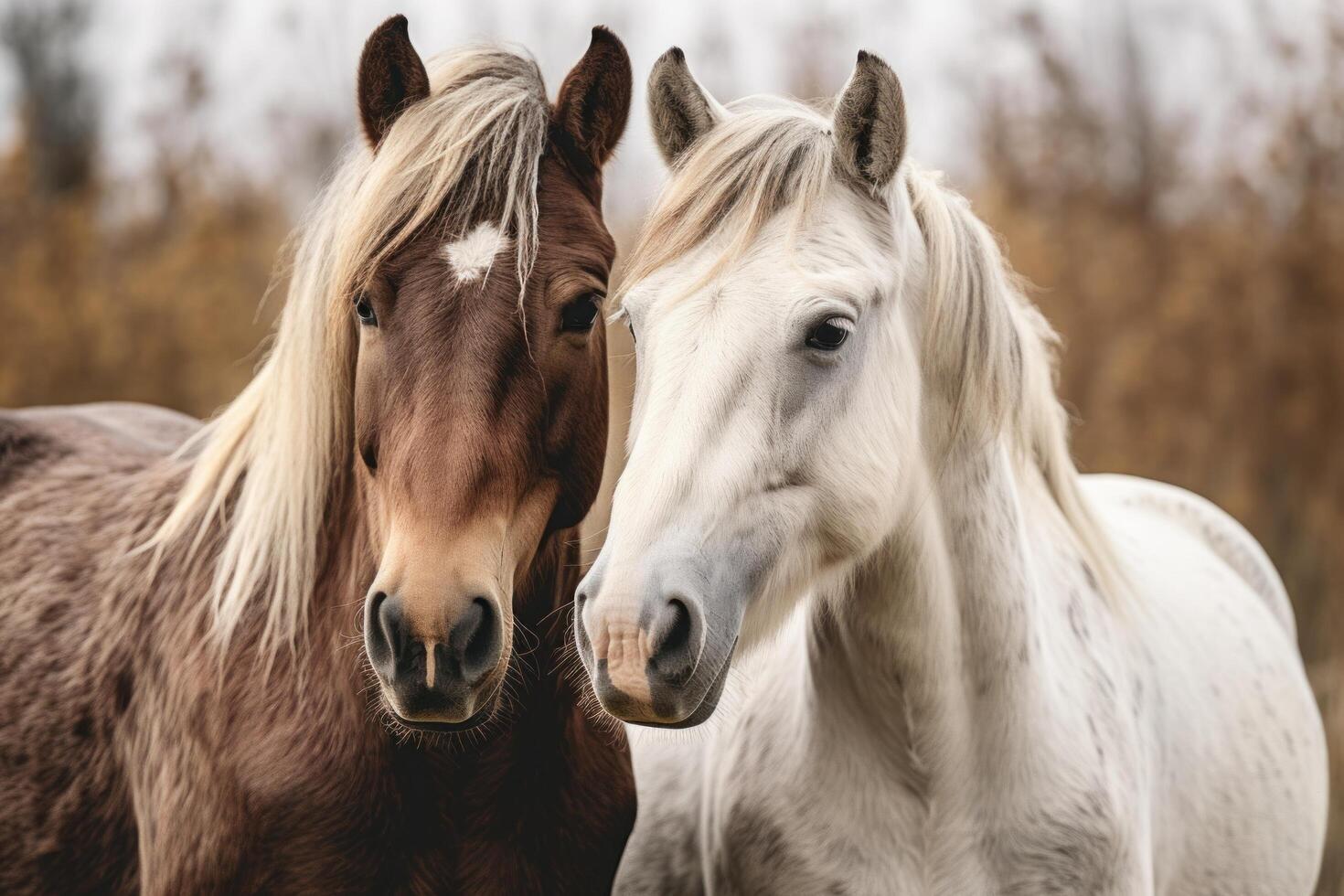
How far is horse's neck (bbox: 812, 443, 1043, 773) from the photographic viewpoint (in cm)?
234

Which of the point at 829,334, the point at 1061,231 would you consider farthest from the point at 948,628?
the point at 1061,231

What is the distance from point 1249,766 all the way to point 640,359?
1.97 metres

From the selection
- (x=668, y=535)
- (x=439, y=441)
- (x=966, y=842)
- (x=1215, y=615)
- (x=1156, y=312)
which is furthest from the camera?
(x=1156, y=312)

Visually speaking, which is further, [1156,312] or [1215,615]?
[1156,312]

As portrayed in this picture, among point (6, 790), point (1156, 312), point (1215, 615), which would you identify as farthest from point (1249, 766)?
point (1156, 312)

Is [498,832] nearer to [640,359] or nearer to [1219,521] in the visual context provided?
[640,359]

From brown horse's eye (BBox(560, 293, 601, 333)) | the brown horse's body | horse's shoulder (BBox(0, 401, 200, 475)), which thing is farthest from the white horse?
horse's shoulder (BBox(0, 401, 200, 475))

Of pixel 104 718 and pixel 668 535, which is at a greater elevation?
pixel 668 535

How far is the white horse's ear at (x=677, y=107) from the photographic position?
2.36 m

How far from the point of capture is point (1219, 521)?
423cm

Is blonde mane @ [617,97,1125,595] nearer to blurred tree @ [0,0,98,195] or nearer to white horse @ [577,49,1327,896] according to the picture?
white horse @ [577,49,1327,896]

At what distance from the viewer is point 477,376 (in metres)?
2.20

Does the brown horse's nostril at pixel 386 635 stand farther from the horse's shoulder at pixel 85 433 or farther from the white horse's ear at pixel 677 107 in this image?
the horse's shoulder at pixel 85 433

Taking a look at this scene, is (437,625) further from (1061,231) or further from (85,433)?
(1061,231)
